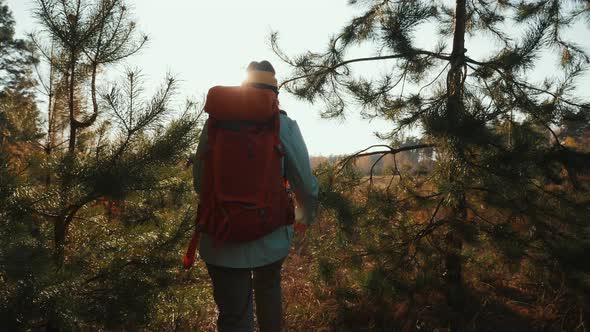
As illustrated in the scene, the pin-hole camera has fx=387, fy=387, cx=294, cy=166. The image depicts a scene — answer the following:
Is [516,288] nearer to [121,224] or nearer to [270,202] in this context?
[270,202]

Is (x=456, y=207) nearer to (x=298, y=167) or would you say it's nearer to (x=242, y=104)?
(x=298, y=167)

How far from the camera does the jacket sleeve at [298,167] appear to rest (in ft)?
6.39

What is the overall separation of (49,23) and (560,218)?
3.64m

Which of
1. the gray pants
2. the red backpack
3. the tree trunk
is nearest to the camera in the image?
the red backpack

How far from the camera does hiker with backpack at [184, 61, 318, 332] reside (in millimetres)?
1746

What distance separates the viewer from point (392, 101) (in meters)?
3.50

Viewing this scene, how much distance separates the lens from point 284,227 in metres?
1.95

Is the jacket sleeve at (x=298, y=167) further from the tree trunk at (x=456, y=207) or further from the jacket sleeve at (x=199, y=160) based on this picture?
the tree trunk at (x=456, y=207)

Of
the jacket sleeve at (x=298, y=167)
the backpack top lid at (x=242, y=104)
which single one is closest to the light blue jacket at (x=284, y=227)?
the jacket sleeve at (x=298, y=167)

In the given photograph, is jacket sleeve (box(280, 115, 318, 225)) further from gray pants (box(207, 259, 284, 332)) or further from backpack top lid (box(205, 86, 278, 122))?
gray pants (box(207, 259, 284, 332))

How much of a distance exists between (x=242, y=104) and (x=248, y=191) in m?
0.40

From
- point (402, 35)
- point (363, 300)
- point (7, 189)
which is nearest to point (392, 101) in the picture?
point (402, 35)

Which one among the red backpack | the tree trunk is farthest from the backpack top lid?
the tree trunk

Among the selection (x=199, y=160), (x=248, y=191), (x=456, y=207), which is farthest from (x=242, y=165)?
(x=456, y=207)
